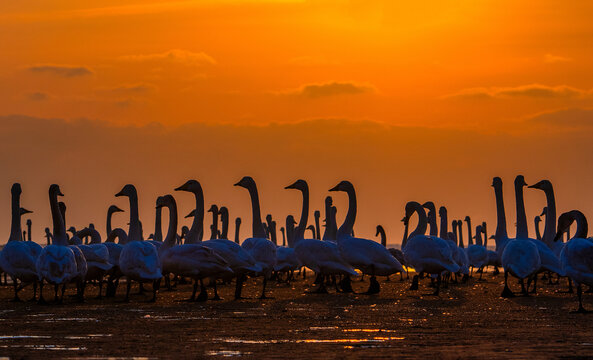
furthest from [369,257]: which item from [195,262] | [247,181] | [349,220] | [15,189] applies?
[15,189]

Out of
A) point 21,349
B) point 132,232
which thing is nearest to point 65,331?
point 21,349

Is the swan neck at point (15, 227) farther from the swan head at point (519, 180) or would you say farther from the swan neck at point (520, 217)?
the swan head at point (519, 180)

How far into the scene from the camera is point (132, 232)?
104ft

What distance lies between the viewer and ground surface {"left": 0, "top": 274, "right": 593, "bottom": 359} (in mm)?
15062

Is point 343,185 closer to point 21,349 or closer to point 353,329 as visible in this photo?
point 353,329

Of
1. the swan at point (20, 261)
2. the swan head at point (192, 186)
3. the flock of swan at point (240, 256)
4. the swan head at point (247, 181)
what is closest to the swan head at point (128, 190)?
the flock of swan at point (240, 256)

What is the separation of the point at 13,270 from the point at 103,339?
1095cm

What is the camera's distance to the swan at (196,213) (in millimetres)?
30281

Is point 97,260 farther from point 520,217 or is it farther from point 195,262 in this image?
point 520,217

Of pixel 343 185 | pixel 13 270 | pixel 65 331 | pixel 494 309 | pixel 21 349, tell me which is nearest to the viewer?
pixel 21 349

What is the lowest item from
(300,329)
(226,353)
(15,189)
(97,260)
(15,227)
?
(226,353)

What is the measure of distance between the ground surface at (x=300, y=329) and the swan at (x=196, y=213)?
127 inches

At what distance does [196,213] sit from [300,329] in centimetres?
1317

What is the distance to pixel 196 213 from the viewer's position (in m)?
31.2
